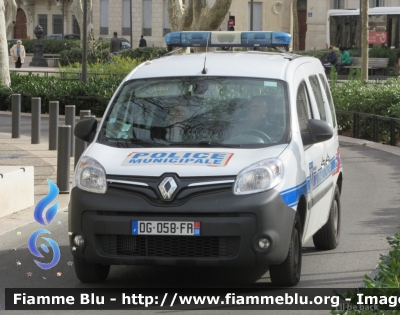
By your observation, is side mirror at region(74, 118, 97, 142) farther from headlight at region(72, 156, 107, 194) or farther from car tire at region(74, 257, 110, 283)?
car tire at region(74, 257, 110, 283)

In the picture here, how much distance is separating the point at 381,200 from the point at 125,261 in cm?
629

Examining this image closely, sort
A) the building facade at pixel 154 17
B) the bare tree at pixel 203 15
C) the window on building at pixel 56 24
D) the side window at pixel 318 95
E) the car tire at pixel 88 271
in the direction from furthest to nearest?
the window on building at pixel 56 24 → the building facade at pixel 154 17 → the bare tree at pixel 203 15 → the side window at pixel 318 95 → the car tire at pixel 88 271

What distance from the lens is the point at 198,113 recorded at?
7.69m

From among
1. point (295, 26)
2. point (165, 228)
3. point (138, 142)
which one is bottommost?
point (165, 228)

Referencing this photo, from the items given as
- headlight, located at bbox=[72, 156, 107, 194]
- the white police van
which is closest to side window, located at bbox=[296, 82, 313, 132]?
the white police van

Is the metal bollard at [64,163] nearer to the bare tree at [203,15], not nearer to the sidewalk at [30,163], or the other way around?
the sidewalk at [30,163]

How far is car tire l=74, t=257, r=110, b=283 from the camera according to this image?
7285 mm

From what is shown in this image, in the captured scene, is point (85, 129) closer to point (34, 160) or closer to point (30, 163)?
point (30, 163)

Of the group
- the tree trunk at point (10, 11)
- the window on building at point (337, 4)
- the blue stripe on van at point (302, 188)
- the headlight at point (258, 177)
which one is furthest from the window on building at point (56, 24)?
the headlight at point (258, 177)

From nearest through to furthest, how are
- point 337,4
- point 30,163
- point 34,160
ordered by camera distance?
point 30,163 < point 34,160 < point 337,4

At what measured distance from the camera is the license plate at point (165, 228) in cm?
674

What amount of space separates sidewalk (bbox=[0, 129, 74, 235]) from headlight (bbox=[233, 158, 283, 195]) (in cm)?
365

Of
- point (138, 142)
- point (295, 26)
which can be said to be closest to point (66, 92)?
point (138, 142)

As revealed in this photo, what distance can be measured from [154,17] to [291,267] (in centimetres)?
6652
